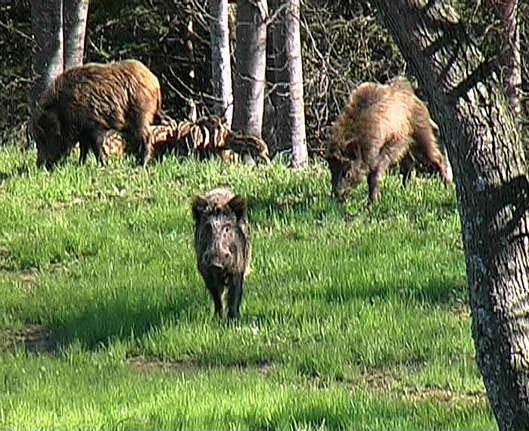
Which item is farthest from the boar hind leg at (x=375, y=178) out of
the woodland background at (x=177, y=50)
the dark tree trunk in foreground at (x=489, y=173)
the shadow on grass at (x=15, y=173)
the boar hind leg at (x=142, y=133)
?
the woodland background at (x=177, y=50)

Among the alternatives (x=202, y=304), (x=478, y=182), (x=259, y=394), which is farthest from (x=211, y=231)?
(x=478, y=182)

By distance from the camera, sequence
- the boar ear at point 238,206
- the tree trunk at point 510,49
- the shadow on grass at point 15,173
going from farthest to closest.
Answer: the tree trunk at point 510,49 → the shadow on grass at point 15,173 → the boar ear at point 238,206

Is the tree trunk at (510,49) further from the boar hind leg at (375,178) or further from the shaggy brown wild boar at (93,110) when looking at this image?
the shaggy brown wild boar at (93,110)

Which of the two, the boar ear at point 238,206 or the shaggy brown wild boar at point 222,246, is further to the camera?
the boar ear at point 238,206

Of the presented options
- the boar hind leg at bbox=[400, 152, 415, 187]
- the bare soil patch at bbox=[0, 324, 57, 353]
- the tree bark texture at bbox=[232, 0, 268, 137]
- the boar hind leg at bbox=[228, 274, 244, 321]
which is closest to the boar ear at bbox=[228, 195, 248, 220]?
the boar hind leg at bbox=[228, 274, 244, 321]

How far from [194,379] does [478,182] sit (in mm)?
3557

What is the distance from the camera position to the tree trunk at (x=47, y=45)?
2173cm

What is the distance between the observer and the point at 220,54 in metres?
23.9

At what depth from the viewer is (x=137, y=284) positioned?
40.3ft

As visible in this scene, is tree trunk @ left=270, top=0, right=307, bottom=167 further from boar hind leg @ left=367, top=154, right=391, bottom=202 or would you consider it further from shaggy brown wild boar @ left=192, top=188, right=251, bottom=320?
shaggy brown wild boar @ left=192, top=188, right=251, bottom=320

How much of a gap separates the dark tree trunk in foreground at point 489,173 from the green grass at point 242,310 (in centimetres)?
144

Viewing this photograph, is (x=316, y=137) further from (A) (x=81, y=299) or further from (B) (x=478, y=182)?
(B) (x=478, y=182)

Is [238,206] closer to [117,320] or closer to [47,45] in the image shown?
[117,320]

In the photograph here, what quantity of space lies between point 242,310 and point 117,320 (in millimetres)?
1031
